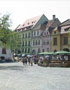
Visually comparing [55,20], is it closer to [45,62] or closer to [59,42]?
[59,42]

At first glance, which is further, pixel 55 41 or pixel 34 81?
pixel 55 41

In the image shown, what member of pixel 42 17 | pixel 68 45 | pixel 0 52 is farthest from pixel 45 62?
pixel 42 17

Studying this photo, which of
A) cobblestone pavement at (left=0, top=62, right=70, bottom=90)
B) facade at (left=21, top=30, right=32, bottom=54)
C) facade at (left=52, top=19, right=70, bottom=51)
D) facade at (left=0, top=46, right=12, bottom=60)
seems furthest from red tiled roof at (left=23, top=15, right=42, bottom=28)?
cobblestone pavement at (left=0, top=62, right=70, bottom=90)

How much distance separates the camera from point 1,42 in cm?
4922

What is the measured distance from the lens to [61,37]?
7188 cm

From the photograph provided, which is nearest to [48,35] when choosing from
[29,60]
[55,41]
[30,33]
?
[55,41]

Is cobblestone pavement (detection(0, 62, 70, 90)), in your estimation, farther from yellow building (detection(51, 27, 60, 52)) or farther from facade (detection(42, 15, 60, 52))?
facade (detection(42, 15, 60, 52))

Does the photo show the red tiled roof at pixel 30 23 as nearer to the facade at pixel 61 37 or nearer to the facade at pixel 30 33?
the facade at pixel 30 33

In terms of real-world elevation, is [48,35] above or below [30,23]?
below

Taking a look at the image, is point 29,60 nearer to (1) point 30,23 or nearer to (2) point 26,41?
(2) point 26,41

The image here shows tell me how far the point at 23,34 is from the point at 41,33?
50.5ft

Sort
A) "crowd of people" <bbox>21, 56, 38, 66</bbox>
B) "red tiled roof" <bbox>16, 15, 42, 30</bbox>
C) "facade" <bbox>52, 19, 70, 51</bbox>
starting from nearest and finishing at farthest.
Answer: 1. "crowd of people" <bbox>21, 56, 38, 66</bbox>
2. "facade" <bbox>52, 19, 70, 51</bbox>
3. "red tiled roof" <bbox>16, 15, 42, 30</bbox>

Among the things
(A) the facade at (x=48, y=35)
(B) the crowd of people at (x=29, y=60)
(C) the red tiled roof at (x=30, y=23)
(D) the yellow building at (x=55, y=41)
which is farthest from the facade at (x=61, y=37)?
(C) the red tiled roof at (x=30, y=23)

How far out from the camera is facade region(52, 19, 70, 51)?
69.5m
